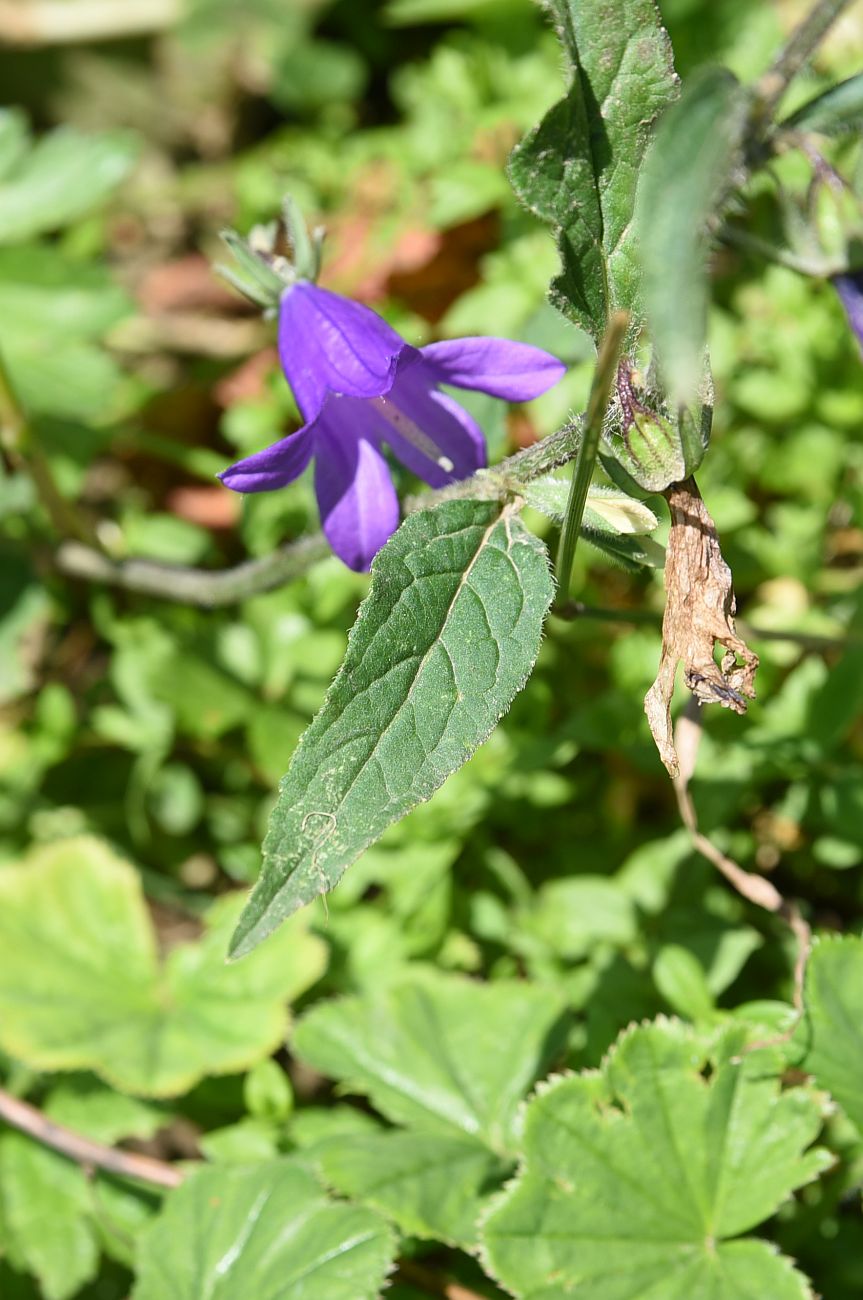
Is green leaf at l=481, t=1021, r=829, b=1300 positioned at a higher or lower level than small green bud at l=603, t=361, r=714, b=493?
lower

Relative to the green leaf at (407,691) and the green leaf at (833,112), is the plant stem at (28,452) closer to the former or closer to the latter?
the green leaf at (407,691)

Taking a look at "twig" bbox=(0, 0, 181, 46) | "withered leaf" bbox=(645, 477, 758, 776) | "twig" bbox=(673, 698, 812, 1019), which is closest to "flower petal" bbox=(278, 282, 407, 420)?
"withered leaf" bbox=(645, 477, 758, 776)

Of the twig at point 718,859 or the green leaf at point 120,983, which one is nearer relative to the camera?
the twig at point 718,859

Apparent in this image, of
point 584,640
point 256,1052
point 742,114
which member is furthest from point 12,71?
point 742,114

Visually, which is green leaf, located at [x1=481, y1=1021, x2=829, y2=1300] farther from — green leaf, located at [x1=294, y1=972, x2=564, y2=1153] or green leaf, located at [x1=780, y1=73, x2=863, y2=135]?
green leaf, located at [x1=780, y1=73, x2=863, y2=135]

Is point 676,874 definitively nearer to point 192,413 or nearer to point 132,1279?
point 132,1279

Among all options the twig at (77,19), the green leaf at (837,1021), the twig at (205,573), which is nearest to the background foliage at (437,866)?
the green leaf at (837,1021)

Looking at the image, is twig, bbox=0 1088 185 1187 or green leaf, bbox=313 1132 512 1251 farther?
twig, bbox=0 1088 185 1187
